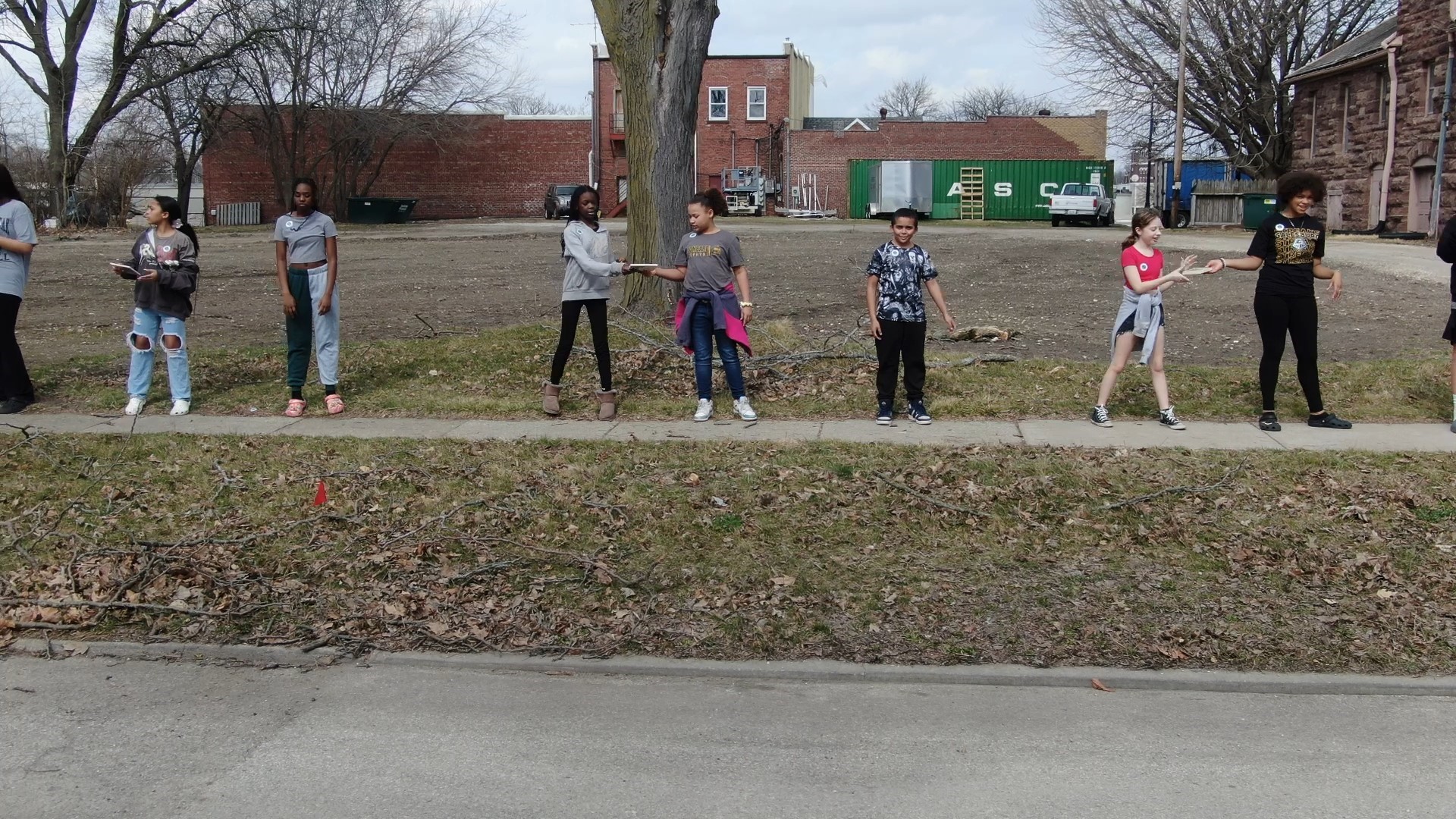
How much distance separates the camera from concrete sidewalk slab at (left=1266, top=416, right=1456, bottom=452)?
318 inches

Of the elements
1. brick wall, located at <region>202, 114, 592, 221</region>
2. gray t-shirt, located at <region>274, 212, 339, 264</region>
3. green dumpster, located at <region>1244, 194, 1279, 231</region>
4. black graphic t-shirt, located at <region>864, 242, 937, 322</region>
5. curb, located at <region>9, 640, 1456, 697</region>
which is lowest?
curb, located at <region>9, 640, 1456, 697</region>

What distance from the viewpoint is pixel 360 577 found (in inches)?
249

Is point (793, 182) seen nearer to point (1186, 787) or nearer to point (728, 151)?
point (728, 151)

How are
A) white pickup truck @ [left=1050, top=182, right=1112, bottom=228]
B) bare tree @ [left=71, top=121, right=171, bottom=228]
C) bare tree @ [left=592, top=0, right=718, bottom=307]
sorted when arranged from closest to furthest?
bare tree @ [left=592, top=0, right=718, bottom=307] → white pickup truck @ [left=1050, top=182, right=1112, bottom=228] → bare tree @ [left=71, top=121, right=171, bottom=228]

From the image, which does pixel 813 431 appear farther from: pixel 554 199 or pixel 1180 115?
pixel 554 199

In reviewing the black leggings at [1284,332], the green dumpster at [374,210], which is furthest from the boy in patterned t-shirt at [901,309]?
the green dumpster at [374,210]

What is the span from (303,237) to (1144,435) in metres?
6.43

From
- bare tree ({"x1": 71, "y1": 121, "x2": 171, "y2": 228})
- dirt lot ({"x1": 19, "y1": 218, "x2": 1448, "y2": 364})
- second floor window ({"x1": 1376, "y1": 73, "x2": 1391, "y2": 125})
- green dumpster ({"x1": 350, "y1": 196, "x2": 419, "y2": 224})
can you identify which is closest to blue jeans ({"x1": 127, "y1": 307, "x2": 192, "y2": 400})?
dirt lot ({"x1": 19, "y1": 218, "x2": 1448, "y2": 364})

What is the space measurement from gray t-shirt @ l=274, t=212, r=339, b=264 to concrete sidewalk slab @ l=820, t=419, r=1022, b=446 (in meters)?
4.15

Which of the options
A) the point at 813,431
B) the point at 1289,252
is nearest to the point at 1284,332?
the point at 1289,252

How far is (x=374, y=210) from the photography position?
172 feet

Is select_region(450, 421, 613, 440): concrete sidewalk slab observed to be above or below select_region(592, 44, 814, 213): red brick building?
below

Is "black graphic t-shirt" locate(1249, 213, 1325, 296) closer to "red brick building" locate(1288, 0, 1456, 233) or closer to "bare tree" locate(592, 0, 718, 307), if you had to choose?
"bare tree" locate(592, 0, 718, 307)

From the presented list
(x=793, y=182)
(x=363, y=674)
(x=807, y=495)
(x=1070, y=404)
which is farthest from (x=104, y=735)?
(x=793, y=182)
